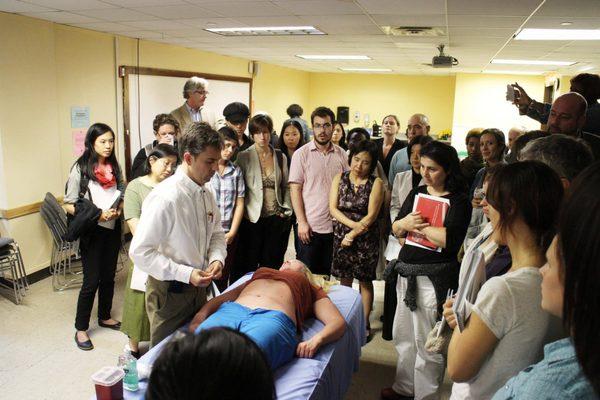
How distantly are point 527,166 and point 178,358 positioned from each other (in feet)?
3.34

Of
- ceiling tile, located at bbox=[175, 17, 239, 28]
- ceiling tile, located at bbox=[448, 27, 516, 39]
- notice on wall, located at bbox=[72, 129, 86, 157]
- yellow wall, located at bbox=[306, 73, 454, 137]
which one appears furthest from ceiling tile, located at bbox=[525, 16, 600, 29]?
yellow wall, located at bbox=[306, 73, 454, 137]

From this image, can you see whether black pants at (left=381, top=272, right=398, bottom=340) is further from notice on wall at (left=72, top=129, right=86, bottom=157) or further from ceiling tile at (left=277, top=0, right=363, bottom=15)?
notice on wall at (left=72, top=129, right=86, bottom=157)

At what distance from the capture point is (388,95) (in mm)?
10766

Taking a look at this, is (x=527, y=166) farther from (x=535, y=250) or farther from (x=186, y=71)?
(x=186, y=71)

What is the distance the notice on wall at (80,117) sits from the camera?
14.4 ft

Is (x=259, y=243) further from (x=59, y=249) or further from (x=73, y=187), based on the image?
(x=59, y=249)

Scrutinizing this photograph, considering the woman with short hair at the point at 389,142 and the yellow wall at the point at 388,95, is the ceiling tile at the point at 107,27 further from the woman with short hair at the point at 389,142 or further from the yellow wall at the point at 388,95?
the yellow wall at the point at 388,95

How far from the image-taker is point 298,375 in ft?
5.81

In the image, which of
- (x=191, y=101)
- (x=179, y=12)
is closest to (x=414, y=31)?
(x=179, y=12)

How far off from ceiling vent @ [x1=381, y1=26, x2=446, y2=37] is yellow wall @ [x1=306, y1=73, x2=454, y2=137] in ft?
20.1

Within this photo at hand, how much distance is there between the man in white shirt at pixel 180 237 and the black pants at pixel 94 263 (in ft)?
3.60

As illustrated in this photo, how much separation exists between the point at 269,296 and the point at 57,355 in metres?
1.69

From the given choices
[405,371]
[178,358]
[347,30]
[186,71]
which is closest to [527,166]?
[178,358]

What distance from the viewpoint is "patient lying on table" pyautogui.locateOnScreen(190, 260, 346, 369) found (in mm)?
1803
